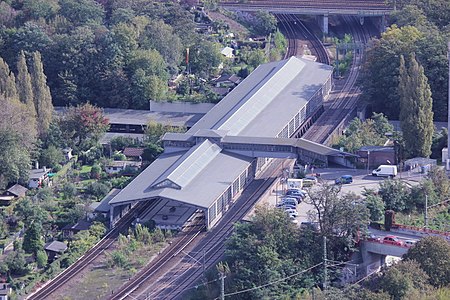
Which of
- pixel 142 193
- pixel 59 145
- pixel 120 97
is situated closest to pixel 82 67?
pixel 120 97

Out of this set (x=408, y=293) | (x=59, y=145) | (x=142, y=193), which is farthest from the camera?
(x=59, y=145)

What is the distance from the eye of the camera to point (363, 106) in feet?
174

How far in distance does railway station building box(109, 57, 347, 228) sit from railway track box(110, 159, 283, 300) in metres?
0.49

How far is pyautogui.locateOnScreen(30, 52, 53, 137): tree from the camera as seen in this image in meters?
49.1

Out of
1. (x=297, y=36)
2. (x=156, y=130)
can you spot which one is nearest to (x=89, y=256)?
(x=156, y=130)

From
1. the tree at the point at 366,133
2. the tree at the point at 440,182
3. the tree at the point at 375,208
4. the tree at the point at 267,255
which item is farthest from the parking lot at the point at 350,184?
the tree at the point at 267,255

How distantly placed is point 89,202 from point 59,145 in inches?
250

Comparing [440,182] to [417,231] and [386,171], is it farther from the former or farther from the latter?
[417,231]

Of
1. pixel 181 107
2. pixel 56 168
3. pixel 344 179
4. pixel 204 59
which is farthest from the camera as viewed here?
pixel 204 59

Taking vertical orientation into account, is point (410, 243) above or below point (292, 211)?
below

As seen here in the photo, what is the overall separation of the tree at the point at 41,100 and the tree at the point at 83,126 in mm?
719

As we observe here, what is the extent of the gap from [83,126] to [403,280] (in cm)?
1946

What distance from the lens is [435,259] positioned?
34.6 meters

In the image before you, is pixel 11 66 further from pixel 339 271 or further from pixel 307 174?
pixel 339 271
